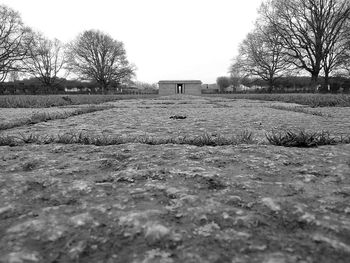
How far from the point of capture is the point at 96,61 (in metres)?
44.2

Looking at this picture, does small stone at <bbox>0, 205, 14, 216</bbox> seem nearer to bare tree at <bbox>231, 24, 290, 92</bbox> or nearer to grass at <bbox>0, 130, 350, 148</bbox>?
grass at <bbox>0, 130, 350, 148</bbox>

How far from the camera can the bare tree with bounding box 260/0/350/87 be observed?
24.7 meters

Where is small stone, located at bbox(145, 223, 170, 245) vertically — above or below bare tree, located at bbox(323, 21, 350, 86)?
below

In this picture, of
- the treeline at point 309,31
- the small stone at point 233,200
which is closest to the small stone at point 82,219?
the small stone at point 233,200

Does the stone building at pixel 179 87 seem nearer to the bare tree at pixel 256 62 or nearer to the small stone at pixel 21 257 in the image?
the bare tree at pixel 256 62

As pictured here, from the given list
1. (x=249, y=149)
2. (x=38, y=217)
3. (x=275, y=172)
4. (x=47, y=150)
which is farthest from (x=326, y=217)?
(x=47, y=150)

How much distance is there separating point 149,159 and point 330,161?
0.67 metres

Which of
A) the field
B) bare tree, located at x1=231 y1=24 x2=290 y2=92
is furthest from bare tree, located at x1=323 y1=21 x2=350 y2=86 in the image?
the field

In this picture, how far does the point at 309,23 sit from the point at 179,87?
3303cm

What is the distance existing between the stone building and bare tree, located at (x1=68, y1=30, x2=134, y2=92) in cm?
864

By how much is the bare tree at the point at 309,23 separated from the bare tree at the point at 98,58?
26.5m

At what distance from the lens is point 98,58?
4431 centimetres

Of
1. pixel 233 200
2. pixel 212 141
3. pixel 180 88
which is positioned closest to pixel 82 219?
pixel 233 200

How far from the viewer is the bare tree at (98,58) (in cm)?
4303
